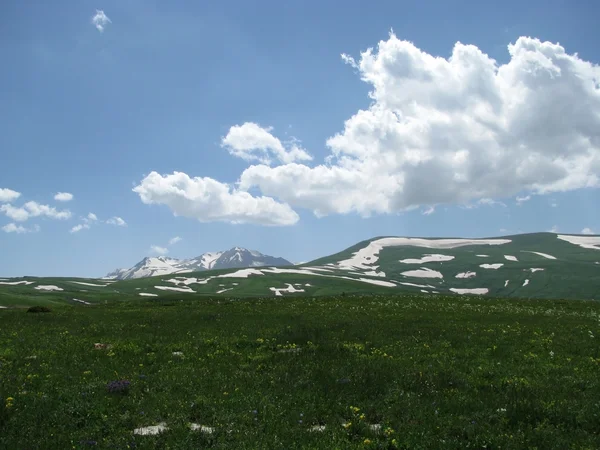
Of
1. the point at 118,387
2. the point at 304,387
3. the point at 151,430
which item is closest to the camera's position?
the point at 151,430

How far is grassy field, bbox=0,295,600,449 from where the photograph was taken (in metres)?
10.1

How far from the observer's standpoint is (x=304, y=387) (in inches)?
550

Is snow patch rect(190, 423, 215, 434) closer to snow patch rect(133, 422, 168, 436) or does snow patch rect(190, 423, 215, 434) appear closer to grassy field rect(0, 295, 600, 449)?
grassy field rect(0, 295, 600, 449)

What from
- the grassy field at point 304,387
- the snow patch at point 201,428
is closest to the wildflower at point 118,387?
the grassy field at point 304,387

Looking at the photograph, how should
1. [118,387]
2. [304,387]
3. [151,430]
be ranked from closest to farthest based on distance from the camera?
[151,430] < [118,387] < [304,387]

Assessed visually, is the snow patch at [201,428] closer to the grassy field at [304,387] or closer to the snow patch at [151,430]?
the grassy field at [304,387]

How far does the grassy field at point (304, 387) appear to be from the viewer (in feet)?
33.2

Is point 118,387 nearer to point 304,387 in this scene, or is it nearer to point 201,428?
point 201,428

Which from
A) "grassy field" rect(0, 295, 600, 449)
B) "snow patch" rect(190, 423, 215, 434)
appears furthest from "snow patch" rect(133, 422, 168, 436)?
"snow patch" rect(190, 423, 215, 434)

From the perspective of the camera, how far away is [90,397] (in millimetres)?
12531

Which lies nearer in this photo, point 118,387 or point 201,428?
point 201,428

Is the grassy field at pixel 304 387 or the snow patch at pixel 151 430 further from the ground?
the grassy field at pixel 304 387

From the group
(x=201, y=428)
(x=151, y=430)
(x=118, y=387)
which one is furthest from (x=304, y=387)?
(x=118, y=387)

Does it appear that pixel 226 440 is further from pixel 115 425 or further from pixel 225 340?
pixel 225 340
